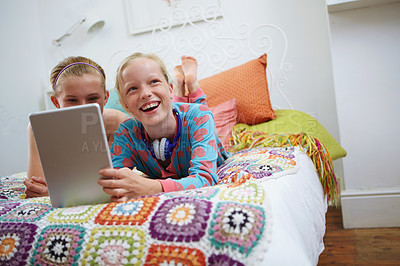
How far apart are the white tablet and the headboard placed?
1.86m

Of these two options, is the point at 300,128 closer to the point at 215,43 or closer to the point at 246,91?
the point at 246,91

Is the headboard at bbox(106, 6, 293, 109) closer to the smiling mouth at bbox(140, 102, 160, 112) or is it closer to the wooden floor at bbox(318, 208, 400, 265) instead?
the wooden floor at bbox(318, 208, 400, 265)

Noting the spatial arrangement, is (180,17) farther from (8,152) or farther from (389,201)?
(389,201)

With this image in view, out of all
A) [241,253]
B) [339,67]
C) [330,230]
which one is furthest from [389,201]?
[241,253]

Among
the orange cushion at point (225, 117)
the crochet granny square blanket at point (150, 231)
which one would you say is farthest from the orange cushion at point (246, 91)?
the crochet granny square blanket at point (150, 231)

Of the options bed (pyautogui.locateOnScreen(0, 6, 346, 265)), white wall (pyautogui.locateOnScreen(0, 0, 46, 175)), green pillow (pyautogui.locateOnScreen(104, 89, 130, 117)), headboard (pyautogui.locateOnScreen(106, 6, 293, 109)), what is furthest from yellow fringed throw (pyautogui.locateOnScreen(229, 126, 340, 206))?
white wall (pyautogui.locateOnScreen(0, 0, 46, 175))

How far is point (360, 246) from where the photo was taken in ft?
5.33

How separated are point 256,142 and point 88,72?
81 centimetres

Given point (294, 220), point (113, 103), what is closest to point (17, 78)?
point (113, 103)

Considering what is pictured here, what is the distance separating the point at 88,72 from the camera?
1240 millimetres

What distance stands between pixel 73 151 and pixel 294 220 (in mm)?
504

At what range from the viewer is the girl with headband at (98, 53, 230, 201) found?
101 cm

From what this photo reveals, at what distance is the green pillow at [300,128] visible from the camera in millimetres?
1715

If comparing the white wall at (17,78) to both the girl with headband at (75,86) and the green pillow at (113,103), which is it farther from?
the girl with headband at (75,86)
